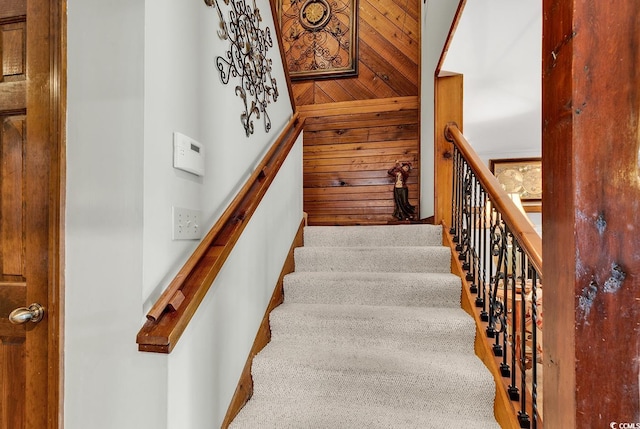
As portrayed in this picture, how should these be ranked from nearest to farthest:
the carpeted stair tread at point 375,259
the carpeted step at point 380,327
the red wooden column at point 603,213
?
1. the red wooden column at point 603,213
2. the carpeted step at point 380,327
3. the carpeted stair tread at point 375,259

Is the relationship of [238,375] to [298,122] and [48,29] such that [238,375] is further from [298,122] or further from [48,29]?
[298,122]

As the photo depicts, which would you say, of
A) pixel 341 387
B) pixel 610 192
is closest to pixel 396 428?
pixel 341 387

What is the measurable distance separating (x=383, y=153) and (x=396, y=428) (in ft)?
9.33

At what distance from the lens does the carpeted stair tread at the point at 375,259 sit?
7.79 feet

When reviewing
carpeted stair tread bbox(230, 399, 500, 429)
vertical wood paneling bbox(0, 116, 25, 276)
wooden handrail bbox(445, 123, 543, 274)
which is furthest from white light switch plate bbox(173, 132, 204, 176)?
wooden handrail bbox(445, 123, 543, 274)

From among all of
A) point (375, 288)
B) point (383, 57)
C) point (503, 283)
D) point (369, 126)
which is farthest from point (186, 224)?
point (383, 57)

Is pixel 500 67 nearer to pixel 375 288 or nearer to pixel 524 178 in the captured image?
pixel 375 288

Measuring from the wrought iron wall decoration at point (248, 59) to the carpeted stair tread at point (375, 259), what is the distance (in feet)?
2.98

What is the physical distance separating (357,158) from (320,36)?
1.50 metres

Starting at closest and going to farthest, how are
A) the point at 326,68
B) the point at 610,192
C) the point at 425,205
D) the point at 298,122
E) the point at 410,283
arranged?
the point at 610,192 < the point at 410,283 < the point at 298,122 < the point at 425,205 < the point at 326,68

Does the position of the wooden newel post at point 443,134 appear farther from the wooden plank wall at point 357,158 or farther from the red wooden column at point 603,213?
the red wooden column at point 603,213

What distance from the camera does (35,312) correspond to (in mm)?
1073

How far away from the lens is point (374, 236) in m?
2.72

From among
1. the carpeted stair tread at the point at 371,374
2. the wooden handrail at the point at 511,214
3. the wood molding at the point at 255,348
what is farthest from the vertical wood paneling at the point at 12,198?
the wooden handrail at the point at 511,214
